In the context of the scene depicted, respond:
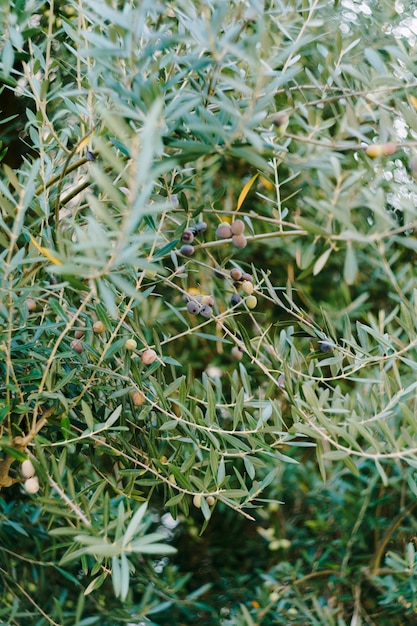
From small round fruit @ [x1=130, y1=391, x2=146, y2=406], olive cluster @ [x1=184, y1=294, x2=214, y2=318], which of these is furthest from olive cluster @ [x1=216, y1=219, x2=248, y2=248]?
small round fruit @ [x1=130, y1=391, x2=146, y2=406]

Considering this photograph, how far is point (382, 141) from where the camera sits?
64 centimetres

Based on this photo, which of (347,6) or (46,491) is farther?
(347,6)

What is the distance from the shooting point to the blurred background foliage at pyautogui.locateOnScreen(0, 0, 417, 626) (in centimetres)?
56

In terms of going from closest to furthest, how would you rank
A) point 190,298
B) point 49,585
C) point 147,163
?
point 147,163
point 190,298
point 49,585

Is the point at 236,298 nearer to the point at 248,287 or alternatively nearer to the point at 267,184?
the point at 248,287

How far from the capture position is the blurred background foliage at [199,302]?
559 millimetres

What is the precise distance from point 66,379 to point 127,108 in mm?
391

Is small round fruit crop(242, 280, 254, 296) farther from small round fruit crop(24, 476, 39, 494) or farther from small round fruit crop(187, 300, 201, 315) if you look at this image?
small round fruit crop(24, 476, 39, 494)

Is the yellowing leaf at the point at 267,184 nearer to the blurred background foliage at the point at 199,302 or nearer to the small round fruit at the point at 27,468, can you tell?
the blurred background foliage at the point at 199,302

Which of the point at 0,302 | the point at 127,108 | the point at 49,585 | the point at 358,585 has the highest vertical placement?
the point at 127,108

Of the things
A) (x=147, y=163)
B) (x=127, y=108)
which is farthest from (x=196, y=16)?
(x=147, y=163)

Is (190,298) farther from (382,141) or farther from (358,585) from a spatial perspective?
(358,585)

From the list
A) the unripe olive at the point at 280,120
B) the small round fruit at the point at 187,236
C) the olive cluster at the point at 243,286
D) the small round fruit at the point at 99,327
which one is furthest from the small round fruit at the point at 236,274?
the unripe olive at the point at 280,120

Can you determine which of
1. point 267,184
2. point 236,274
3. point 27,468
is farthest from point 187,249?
point 267,184
